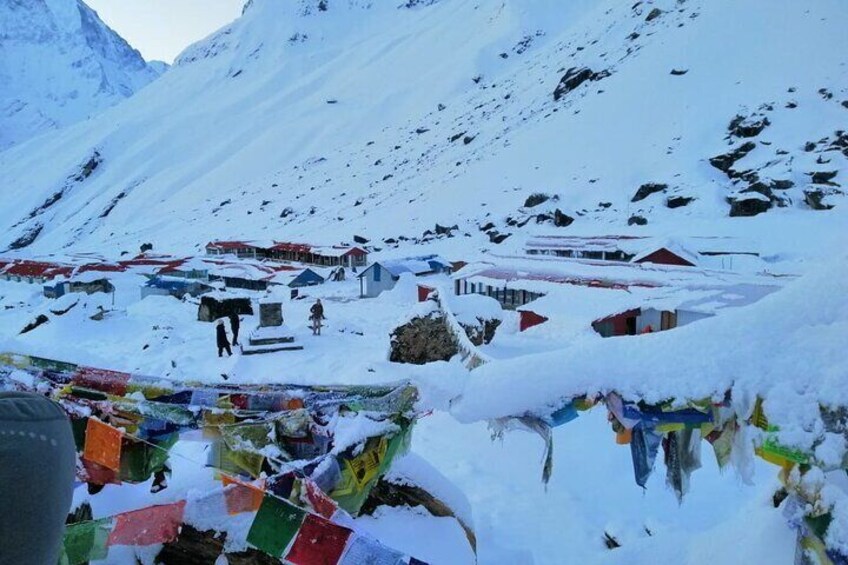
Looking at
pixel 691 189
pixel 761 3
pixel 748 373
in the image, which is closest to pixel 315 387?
Result: pixel 748 373

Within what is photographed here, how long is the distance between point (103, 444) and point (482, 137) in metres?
67.8

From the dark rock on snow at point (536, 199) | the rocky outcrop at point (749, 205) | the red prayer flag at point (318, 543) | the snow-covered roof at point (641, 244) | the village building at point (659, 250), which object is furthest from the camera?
the dark rock on snow at point (536, 199)

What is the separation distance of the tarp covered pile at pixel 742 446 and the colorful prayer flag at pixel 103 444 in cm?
307

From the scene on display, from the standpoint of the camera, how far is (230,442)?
4.71 meters

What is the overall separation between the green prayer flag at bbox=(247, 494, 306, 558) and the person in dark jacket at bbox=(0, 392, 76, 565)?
2.55 metres

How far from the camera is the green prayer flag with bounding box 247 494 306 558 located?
3.74 metres

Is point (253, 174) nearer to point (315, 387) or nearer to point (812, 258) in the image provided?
point (812, 258)

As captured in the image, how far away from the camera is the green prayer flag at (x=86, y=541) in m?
3.91

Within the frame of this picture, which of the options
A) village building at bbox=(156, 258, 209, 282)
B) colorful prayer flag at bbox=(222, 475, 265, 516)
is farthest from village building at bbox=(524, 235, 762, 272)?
colorful prayer flag at bbox=(222, 475, 265, 516)

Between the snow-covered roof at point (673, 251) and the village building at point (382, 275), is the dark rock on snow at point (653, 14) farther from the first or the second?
the village building at point (382, 275)

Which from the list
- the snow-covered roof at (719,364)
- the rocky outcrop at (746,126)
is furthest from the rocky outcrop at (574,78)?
the snow-covered roof at (719,364)

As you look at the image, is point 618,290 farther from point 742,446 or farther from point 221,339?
point 742,446

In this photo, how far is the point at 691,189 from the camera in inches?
1628

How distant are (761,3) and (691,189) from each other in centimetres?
3790
